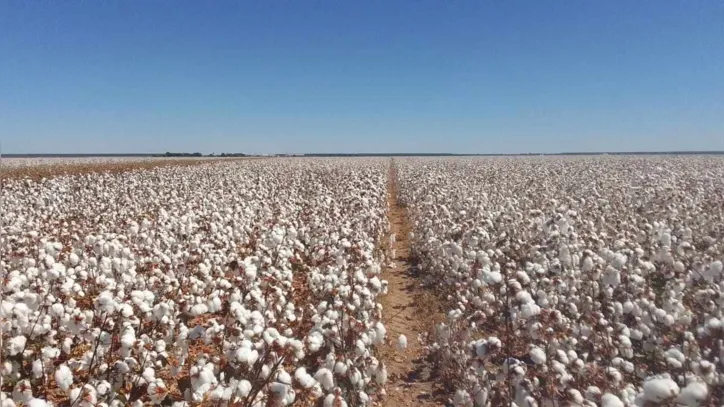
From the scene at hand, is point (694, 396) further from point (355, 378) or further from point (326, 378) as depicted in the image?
point (355, 378)

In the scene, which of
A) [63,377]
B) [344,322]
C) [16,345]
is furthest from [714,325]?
[16,345]

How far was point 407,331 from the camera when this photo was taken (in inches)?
301

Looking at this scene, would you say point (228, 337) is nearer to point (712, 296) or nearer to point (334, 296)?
point (334, 296)

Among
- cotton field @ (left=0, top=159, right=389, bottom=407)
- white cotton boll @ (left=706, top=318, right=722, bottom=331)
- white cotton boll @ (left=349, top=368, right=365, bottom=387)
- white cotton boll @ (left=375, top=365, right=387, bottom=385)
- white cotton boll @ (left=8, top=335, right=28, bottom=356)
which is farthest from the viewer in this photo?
white cotton boll @ (left=375, top=365, right=387, bottom=385)

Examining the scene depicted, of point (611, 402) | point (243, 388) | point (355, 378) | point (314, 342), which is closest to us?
point (611, 402)

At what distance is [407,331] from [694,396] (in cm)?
536

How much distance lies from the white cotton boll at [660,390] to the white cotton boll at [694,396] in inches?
1.9

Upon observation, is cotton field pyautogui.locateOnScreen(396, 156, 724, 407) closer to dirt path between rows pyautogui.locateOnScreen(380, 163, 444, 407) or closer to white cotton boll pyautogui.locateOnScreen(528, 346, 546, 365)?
white cotton boll pyautogui.locateOnScreen(528, 346, 546, 365)

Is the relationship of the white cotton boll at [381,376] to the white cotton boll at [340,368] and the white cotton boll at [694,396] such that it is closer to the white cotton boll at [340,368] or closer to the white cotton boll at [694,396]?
the white cotton boll at [340,368]

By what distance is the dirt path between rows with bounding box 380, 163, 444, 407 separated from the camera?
228 inches

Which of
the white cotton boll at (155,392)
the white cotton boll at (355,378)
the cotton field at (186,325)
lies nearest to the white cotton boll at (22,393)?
the cotton field at (186,325)

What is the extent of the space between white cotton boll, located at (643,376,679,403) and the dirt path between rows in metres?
3.34

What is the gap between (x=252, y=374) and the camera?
160 inches

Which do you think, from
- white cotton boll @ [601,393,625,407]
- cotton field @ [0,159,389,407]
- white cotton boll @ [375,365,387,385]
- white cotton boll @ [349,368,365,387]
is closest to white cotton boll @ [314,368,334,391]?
cotton field @ [0,159,389,407]
